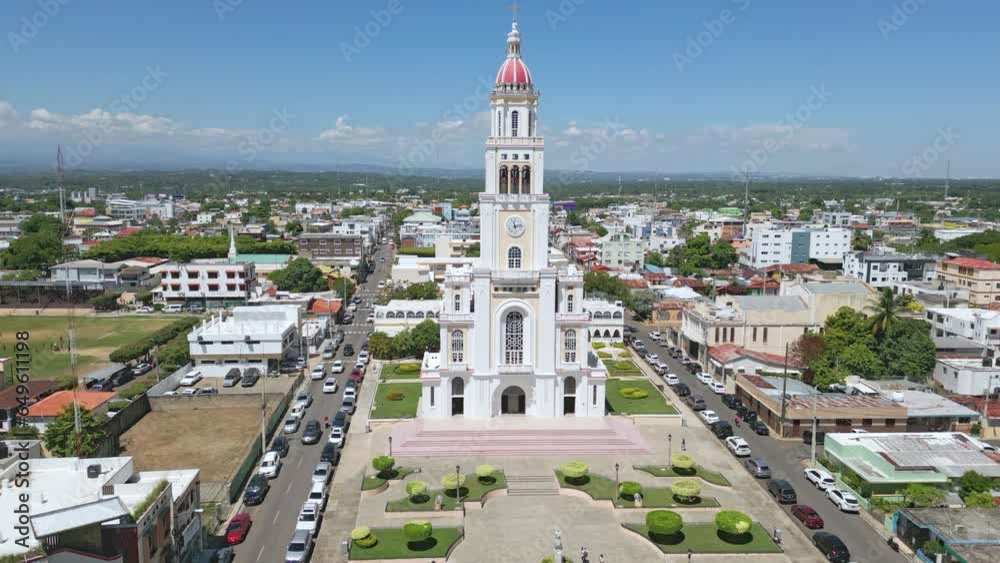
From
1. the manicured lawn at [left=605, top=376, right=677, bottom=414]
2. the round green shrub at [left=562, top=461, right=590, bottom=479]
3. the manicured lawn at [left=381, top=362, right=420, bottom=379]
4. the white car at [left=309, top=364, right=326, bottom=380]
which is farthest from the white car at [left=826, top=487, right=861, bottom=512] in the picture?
the white car at [left=309, top=364, right=326, bottom=380]

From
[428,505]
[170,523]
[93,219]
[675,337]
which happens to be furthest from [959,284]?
[93,219]

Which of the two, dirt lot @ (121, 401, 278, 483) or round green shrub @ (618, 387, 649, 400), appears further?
round green shrub @ (618, 387, 649, 400)

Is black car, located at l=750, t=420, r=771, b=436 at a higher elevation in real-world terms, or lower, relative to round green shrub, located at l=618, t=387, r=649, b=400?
lower

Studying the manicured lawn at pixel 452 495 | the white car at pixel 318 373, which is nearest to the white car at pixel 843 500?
the manicured lawn at pixel 452 495

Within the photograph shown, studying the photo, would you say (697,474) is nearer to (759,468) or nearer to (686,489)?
(759,468)

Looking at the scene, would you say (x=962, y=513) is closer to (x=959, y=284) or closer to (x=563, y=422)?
(x=563, y=422)

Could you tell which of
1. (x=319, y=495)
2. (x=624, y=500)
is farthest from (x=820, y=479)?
(x=319, y=495)

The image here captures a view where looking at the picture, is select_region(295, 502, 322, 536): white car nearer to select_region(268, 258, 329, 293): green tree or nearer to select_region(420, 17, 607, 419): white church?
select_region(420, 17, 607, 419): white church
